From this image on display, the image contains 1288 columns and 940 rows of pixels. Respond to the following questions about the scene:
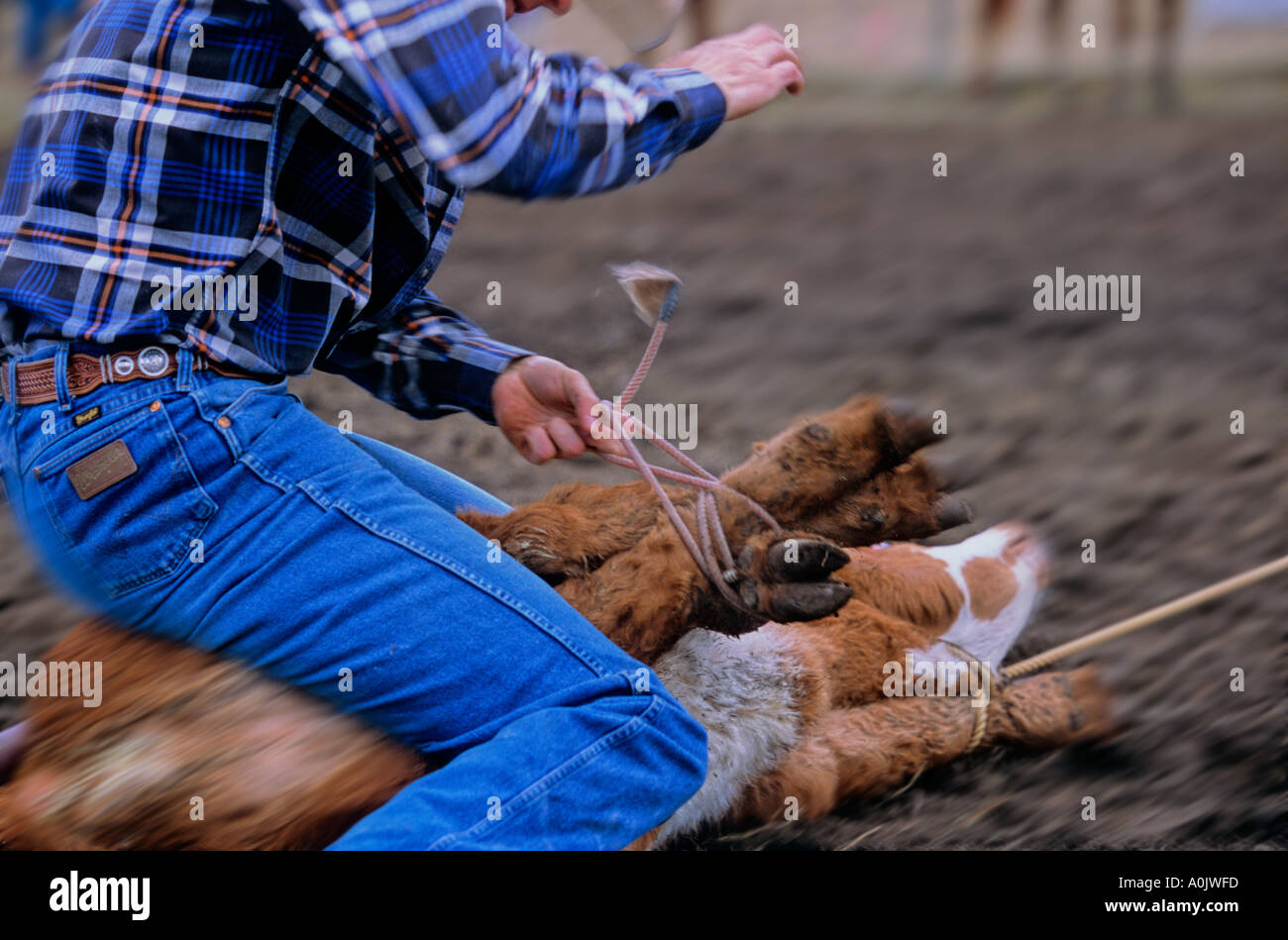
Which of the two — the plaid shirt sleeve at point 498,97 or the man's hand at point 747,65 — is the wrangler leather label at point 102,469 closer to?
the plaid shirt sleeve at point 498,97

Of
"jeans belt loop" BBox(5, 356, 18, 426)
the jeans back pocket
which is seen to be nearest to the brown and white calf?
the jeans back pocket

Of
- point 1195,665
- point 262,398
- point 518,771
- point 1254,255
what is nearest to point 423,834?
point 518,771

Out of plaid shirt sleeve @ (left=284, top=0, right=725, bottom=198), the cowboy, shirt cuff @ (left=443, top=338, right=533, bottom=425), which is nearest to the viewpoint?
plaid shirt sleeve @ (left=284, top=0, right=725, bottom=198)

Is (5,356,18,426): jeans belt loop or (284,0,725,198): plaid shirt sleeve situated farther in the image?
(5,356,18,426): jeans belt loop

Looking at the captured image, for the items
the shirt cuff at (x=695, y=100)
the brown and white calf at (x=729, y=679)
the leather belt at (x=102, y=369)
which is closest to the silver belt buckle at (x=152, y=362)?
the leather belt at (x=102, y=369)

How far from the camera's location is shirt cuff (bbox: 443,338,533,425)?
5.30 feet

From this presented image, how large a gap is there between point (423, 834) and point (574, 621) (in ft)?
0.85

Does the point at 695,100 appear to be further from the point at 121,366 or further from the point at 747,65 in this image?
the point at 121,366

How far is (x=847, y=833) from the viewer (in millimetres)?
1793

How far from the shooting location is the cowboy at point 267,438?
1.22m

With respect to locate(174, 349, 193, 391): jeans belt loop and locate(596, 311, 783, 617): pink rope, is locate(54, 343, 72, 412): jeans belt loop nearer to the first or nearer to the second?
locate(174, 349, 193, 391): jeans belt loop

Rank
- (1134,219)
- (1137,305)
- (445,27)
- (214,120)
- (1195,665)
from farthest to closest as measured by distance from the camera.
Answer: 1. (1134,219)
2. (1137,305)
3. (1195,665)
4. (214,120)
5. (445,27)

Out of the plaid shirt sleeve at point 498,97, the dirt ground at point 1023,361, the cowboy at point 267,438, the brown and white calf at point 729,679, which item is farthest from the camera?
the dirt ground at point 1023,361

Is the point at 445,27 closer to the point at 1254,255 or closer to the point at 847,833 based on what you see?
the point at 847,833
